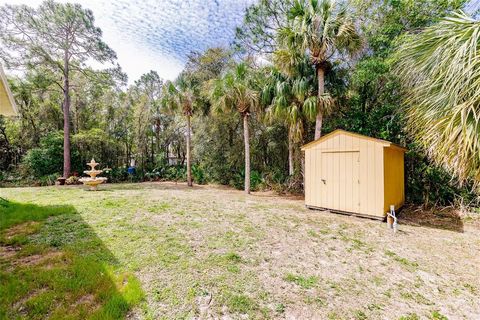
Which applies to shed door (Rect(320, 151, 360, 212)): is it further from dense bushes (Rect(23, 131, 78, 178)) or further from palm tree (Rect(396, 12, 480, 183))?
dense bushes (Rect(23, 131, 78, 178))

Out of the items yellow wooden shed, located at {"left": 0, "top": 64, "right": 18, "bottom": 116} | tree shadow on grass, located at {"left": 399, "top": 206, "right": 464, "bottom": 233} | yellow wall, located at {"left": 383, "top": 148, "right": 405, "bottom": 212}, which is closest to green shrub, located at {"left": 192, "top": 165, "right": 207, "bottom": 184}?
yellow wooden shed, located at {"left": 0, "top": 64, "right": 18, "bottom": 116}

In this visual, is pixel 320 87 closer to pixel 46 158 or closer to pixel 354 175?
pixel 354 175

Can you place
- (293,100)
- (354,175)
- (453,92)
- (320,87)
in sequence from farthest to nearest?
(293,100) < (320,87) < (354,175) < (453,92)

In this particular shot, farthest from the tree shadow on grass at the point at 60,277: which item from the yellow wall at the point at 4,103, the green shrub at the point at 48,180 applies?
Answer: the green shrub at the point at 48,180

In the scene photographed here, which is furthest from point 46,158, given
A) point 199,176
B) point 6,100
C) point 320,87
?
point 320,87

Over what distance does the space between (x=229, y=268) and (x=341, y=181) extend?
4.08 metres

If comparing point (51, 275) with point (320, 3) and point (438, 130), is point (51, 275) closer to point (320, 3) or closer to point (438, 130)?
point (438, 130)

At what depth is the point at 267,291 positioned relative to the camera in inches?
100

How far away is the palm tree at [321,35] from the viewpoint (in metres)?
6.57

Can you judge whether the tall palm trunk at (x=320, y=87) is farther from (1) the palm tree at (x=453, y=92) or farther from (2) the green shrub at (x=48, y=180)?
(2) the green shrub at (x=48, y=180)

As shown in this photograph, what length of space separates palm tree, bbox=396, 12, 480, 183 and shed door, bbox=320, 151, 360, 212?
7.84 ft

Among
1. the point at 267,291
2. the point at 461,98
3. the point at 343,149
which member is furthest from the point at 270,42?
the point at 267,291

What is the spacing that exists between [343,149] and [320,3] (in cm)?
474

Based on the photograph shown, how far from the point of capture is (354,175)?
5.58 meters
